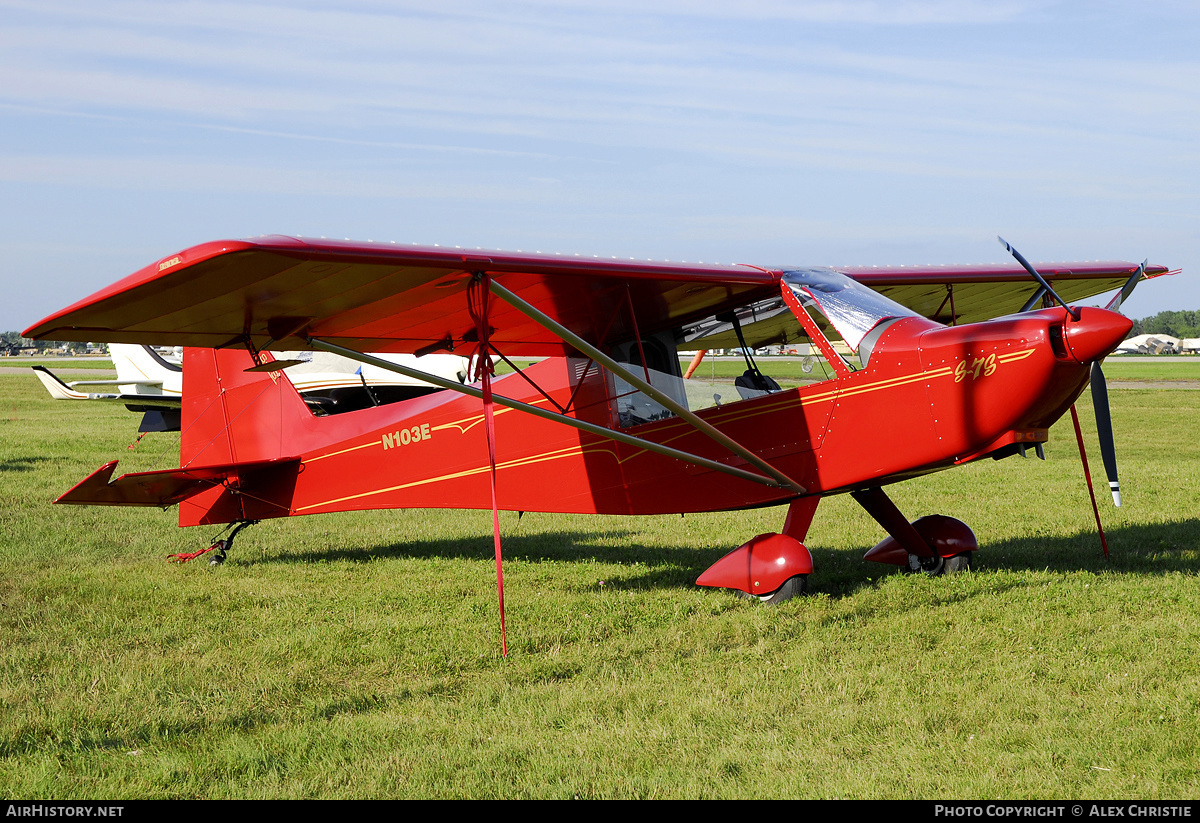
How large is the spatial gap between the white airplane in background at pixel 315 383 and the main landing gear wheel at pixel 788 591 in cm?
1271

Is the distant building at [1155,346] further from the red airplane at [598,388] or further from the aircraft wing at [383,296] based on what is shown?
the aircraft wing at [383,296]

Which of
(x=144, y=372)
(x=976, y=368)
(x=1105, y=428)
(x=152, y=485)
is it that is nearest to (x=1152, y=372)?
(x=144, y=372)

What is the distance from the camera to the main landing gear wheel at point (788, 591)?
260 inches

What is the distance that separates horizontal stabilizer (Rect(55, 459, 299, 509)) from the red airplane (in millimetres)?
28

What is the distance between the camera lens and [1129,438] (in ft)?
63.0

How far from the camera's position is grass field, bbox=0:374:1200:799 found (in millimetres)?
3863

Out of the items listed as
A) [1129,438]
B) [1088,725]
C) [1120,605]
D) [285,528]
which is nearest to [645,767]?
[1088,725]

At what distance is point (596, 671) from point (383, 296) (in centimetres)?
278

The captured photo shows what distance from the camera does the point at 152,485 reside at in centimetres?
834

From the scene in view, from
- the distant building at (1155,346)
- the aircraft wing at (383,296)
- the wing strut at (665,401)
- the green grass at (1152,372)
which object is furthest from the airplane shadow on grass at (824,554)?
the distant building at (1155,346)

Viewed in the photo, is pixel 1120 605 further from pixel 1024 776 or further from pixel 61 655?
pixel 61 655

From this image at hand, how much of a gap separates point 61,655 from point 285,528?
4996 millimetres

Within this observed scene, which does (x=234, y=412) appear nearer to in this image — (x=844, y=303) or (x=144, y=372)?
(x=844, y=303)

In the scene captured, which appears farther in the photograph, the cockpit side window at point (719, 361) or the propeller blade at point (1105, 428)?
the cockpit side window at point (719, 361)
